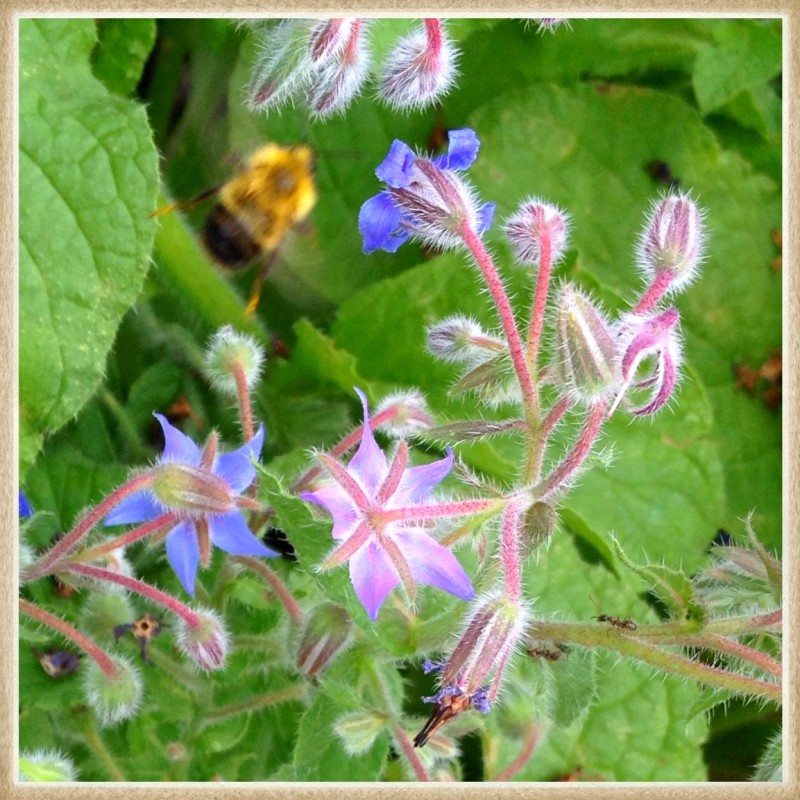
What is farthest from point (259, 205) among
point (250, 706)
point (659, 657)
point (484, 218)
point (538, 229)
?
point (659, 657)

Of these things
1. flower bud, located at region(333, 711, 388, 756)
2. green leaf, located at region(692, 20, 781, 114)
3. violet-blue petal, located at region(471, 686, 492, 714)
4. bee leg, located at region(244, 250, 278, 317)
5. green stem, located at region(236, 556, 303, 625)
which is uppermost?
green leaf, located at region(692, 20, 781, 114)

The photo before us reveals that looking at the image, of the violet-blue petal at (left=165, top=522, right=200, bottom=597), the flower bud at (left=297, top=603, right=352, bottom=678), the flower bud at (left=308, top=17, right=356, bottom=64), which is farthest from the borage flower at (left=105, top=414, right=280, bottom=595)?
the flower bud at (left=308, top=17, right=356, bottom=64)

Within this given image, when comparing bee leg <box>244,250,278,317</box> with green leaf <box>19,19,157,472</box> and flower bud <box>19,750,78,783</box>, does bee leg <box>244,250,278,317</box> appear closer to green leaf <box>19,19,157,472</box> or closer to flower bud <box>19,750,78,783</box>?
green leaf <box>19,19,157,472</box>

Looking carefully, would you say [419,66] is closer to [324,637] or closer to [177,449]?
[177,449]

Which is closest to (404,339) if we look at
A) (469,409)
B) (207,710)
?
(469,409)

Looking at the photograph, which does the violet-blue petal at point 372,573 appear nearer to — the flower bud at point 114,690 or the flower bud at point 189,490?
the flower bud at point 189,490

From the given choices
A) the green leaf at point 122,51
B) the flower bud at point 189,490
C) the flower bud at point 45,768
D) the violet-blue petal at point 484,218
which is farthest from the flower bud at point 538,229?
the flower bud at point 45,768
